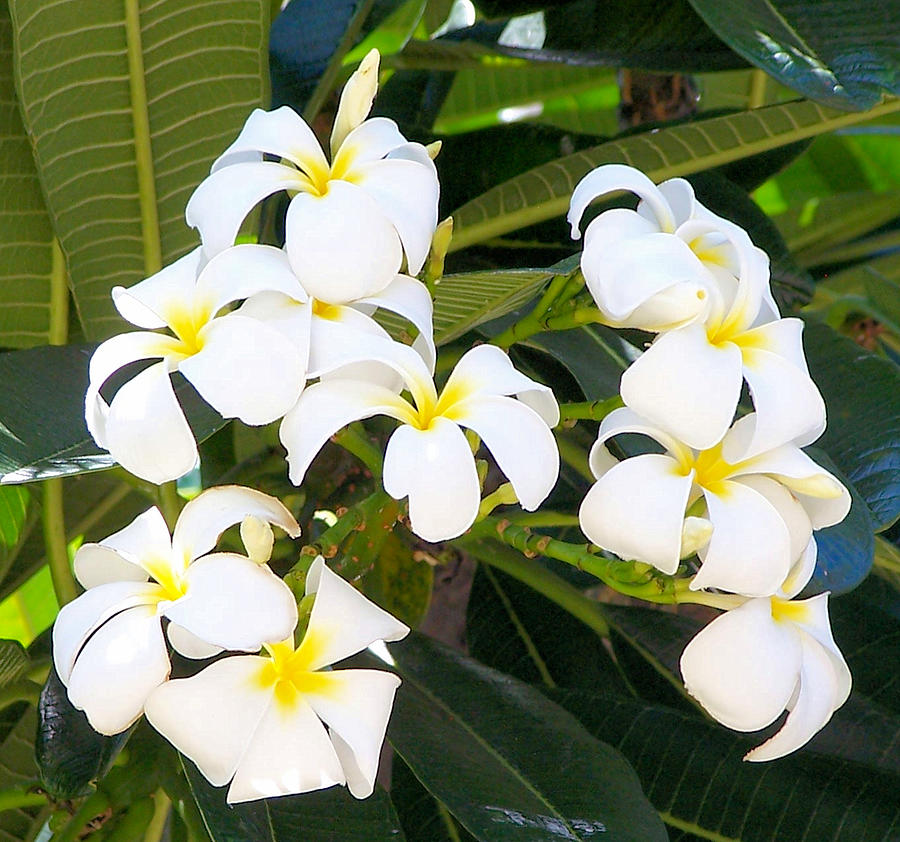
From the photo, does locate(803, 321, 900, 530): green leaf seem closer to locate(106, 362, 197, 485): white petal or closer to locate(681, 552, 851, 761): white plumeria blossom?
locate(681, 552, 851, 761): white plumeria blossom

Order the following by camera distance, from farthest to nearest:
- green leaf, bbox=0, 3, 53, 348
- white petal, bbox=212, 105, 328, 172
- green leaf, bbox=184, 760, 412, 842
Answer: green leaf, bbox=0, 3, 53, 348 < green leaf, bbox=184, 760, 412, 842 < white petal, bbox=212, 105, 328, 172

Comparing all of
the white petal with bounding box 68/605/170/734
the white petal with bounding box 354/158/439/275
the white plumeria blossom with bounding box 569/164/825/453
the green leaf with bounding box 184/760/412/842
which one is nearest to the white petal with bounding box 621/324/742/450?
the white plumeria blossom with bounding box 569/164/825/453

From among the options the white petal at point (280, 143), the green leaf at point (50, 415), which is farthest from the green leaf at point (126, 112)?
the white petal at point (280, 143)

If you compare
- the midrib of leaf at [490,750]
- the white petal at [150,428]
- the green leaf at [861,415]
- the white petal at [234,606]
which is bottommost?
the midrib of leaf at [490,750]

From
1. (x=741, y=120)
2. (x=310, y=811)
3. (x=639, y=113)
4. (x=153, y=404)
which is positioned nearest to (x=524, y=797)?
(x=310, y=811)

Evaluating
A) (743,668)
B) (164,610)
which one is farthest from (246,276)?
(743,668)

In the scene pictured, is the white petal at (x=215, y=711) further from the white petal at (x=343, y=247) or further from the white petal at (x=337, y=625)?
the white petal at (x=343, y=247)
